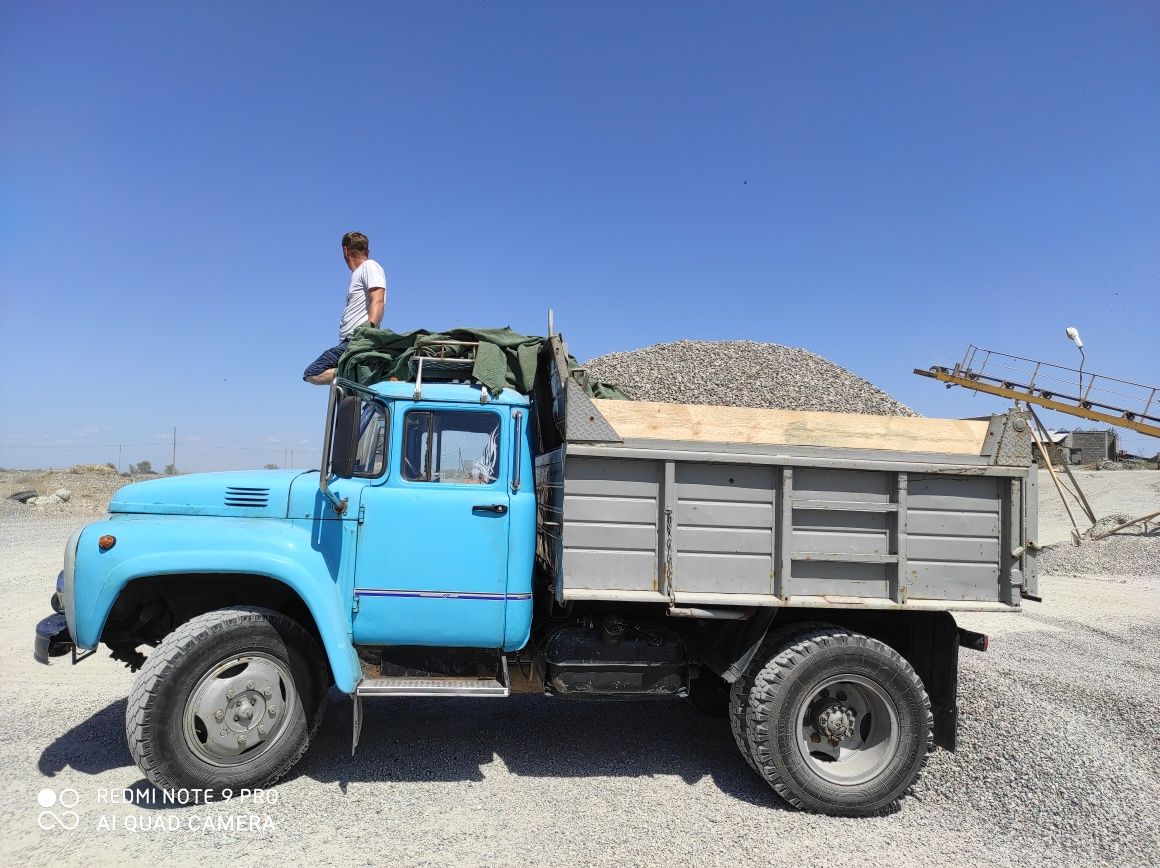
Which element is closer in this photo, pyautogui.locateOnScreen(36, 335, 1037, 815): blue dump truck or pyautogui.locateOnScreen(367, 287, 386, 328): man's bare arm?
pyautogui.locateOnScreen(36, 335, 1037, 815): blue dump truck

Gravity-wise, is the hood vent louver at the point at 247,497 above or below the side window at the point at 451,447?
below

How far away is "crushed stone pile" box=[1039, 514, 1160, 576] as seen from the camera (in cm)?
1250

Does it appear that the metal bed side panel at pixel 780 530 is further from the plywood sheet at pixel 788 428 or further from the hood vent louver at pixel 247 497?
the hood vent louver at pixel 247 497

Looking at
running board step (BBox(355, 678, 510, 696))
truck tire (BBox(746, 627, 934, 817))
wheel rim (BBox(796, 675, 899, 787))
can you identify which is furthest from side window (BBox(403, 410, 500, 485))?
wheel rim (BBox(796, 675, 899, 787))

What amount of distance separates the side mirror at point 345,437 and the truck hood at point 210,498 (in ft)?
1.95

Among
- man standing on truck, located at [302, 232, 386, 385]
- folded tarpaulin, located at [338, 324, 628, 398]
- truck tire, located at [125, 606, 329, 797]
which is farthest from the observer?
man standing on truck, located at [302, 232, 386, 385]

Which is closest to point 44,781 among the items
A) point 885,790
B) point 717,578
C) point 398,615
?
point 398,615

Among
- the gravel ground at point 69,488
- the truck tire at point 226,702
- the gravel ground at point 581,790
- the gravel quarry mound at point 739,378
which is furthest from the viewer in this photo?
the gravel ground at point 69,488

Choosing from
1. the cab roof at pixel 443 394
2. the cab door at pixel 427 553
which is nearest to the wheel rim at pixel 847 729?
the cab door at pixel 427 553

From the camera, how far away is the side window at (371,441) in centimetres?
379

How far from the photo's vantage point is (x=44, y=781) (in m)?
3.62

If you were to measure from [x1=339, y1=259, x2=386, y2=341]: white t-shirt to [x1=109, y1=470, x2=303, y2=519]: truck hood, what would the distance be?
4.52ft

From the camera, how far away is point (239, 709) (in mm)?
3551

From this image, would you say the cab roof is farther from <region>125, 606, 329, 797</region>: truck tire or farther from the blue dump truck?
<region>125, 606, 329, 797</region>: truck tire
